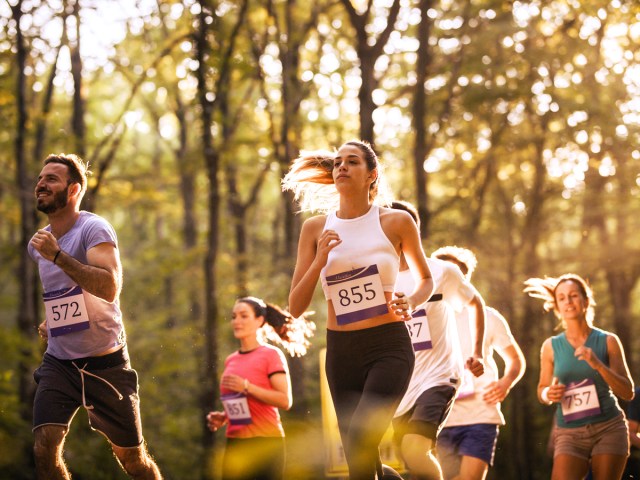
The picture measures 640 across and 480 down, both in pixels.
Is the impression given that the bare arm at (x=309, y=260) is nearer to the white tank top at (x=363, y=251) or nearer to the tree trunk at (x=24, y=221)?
the white tank top at (x=363, y=251)

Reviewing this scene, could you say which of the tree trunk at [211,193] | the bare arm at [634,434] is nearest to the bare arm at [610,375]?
the bare arm at [634,434]

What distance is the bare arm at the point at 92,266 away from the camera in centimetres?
539

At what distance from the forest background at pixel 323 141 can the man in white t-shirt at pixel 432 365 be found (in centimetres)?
703

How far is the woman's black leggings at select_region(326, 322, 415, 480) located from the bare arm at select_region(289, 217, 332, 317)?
8.8 inches

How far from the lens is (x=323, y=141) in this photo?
24219 mm

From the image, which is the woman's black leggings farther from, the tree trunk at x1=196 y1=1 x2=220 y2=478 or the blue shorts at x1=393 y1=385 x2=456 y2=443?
the tree trunk at x1=196 y1=1 x2=220 y2=478

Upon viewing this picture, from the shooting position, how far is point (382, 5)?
65.7 feet

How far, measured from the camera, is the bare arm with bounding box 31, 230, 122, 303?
5.39m

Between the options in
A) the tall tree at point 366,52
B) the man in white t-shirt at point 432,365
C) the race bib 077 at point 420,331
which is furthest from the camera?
the tall tree at point 366,52

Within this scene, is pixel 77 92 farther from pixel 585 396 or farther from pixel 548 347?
pixel 585 396

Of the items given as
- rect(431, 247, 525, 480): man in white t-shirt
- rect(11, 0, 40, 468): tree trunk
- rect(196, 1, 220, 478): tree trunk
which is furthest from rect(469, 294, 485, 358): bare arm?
rect(11, 0, 40, 468): tree trunk

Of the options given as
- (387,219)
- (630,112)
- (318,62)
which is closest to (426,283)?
(387,219)

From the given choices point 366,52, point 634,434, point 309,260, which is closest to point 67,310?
point 309,260

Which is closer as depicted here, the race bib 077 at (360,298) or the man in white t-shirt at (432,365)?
the race bib 077 at (360,298)
